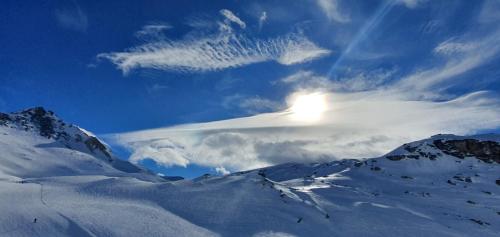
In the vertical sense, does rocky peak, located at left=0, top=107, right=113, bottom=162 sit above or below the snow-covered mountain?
above

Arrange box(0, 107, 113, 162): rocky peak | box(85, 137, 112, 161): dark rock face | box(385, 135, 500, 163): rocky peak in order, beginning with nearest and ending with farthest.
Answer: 1. box(385, 135, 500, 163): rocky peak
2. box(0, 107, 113, 162): rocky peak
3. box(85, 137, 112, 161): dark rock face

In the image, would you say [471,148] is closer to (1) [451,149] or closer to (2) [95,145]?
(1) [451,149]

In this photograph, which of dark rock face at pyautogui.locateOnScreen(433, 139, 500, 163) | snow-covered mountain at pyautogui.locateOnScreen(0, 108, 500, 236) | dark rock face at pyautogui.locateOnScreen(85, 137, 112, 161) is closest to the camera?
snow-covered mountain at pyautogui.locateOnScreen(0, 108, 500, 236)

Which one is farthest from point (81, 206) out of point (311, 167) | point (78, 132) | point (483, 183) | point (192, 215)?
point (78, 132)

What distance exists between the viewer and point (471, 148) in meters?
95.1

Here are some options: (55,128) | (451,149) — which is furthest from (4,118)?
(451,149)

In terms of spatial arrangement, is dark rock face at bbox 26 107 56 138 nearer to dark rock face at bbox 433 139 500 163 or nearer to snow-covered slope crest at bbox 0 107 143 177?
snow-covered slope crest at bbox 0 107 143 177

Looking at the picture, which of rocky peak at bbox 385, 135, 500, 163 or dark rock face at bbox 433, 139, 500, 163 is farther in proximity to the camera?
dark rock face at bbox 433, 139, 500, 163

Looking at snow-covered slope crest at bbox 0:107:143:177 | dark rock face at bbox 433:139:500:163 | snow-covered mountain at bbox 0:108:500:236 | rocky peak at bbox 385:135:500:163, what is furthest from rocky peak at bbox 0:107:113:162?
dark rock face at bbox 433:139:500:163

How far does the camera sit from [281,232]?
1633cm

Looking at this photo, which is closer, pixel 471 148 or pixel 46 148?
pixel 46 148

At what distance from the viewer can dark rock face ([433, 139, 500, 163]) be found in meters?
91.4

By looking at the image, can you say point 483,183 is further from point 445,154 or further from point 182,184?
point 182,184

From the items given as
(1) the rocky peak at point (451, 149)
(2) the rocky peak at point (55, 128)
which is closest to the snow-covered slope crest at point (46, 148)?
(2) the rocky peak at point (55, 128)
